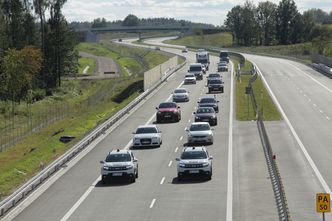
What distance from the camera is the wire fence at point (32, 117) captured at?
63.1m

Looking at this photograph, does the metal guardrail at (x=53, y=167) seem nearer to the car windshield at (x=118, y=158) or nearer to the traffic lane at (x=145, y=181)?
the traffic lane at (x=145, y=181)

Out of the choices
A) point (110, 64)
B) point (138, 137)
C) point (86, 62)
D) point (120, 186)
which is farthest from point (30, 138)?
point (86, 62)

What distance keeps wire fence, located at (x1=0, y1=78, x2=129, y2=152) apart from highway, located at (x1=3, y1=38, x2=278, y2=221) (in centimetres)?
Result: 1715

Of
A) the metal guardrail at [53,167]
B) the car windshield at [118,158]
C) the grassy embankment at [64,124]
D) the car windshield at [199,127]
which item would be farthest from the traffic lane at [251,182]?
the grassy embankment at [64,124]

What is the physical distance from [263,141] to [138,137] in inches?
291

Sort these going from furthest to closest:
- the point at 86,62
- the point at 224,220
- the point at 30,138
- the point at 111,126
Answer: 1. the point at 86,62
2. the point at 30,138
3. the point at 111,126
4. the point at 224,220

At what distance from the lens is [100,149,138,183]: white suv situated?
3341 cm

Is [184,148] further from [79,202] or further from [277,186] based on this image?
[79,202]

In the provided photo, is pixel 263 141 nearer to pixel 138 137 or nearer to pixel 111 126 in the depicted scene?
pixel 138 137

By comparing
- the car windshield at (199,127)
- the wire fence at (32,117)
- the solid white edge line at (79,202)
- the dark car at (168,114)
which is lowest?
the wire fence at (32,117)

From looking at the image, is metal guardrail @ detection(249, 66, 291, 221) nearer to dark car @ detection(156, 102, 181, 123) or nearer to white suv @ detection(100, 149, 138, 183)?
white suv @ detection(100, 149, 138, 183)

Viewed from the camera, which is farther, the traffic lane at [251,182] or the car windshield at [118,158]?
the car windshield at [118,158]

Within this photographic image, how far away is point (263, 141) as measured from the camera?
45188mm

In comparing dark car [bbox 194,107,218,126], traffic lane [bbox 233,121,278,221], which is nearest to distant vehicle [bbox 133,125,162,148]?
traffic lane [bbox 233,121,278,221]
